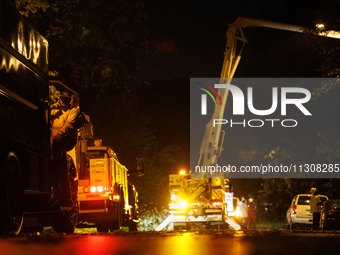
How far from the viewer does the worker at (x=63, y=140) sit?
10086mm

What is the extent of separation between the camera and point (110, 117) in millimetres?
28703

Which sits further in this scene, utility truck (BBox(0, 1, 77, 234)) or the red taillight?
the red taillight

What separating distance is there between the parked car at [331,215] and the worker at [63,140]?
940cm

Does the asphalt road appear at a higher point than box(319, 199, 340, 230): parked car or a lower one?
higher

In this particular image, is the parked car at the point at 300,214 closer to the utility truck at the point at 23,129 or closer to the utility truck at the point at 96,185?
the utility truck at the point at 96,185

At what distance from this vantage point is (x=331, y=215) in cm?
1747

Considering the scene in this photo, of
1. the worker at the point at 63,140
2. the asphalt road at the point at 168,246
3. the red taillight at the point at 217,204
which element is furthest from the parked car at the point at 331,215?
the asphalt road at the point at 168,246

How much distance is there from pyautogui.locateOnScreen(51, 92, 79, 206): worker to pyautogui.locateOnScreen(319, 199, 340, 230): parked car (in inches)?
370

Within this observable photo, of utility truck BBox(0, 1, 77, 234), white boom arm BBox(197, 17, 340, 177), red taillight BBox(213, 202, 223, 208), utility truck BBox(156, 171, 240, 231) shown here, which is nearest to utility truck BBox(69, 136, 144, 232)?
utility truck BBox(0, 1, 77, 234)

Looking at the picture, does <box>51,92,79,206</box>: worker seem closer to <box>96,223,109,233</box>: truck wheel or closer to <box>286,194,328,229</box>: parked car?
<box>96,223,109,233</box>: truck wheel

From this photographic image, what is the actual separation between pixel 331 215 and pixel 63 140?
10.1 m

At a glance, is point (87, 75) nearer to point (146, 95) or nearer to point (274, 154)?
point (274, 154)

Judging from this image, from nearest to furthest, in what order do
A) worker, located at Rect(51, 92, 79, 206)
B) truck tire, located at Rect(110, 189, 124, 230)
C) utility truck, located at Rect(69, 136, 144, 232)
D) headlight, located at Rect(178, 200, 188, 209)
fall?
worker, located at Rect(51, 92, 79, 206) < utility truck, located at Rect(69, 136, 144, 232) < truck tire, located at Rect(110, 189, 124, 230) < headlight, located at Rect(178, 200, 188, 209)

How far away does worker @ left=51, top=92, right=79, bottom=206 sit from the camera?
10.1 meters
